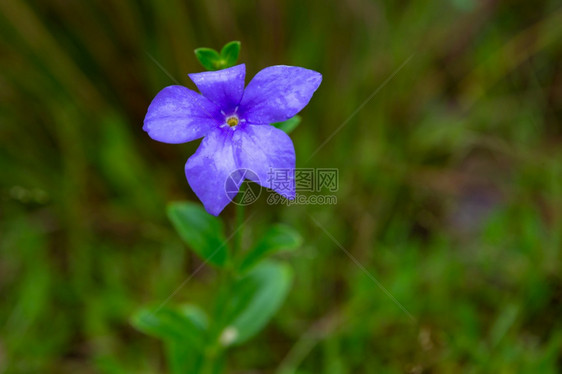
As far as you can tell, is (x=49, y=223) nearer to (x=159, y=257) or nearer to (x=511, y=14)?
(x=159, y=257)

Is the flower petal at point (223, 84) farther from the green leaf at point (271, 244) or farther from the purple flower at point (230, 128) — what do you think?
the green leaf at point (271, 244)

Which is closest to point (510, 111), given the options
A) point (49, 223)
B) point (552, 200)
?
point (552, 200)

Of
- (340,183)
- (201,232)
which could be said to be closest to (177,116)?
(201,232)

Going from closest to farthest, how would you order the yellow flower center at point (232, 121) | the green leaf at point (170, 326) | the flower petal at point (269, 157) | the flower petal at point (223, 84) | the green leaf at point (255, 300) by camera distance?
the flower petal at point (269, 157)
the flower petal at point (223, 84)
the yellow flower center at point (232, 121)
the green leaf at point (170, 326)
the green leaf at point (255, 300)

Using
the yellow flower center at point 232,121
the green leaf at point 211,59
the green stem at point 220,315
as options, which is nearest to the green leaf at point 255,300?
the green stem at point 220,315

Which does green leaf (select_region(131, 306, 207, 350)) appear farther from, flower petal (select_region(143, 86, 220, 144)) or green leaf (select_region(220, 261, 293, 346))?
flower petal (select_region(143, 86, 220, 144))

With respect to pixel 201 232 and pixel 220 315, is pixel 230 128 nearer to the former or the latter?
pixel 201 232
